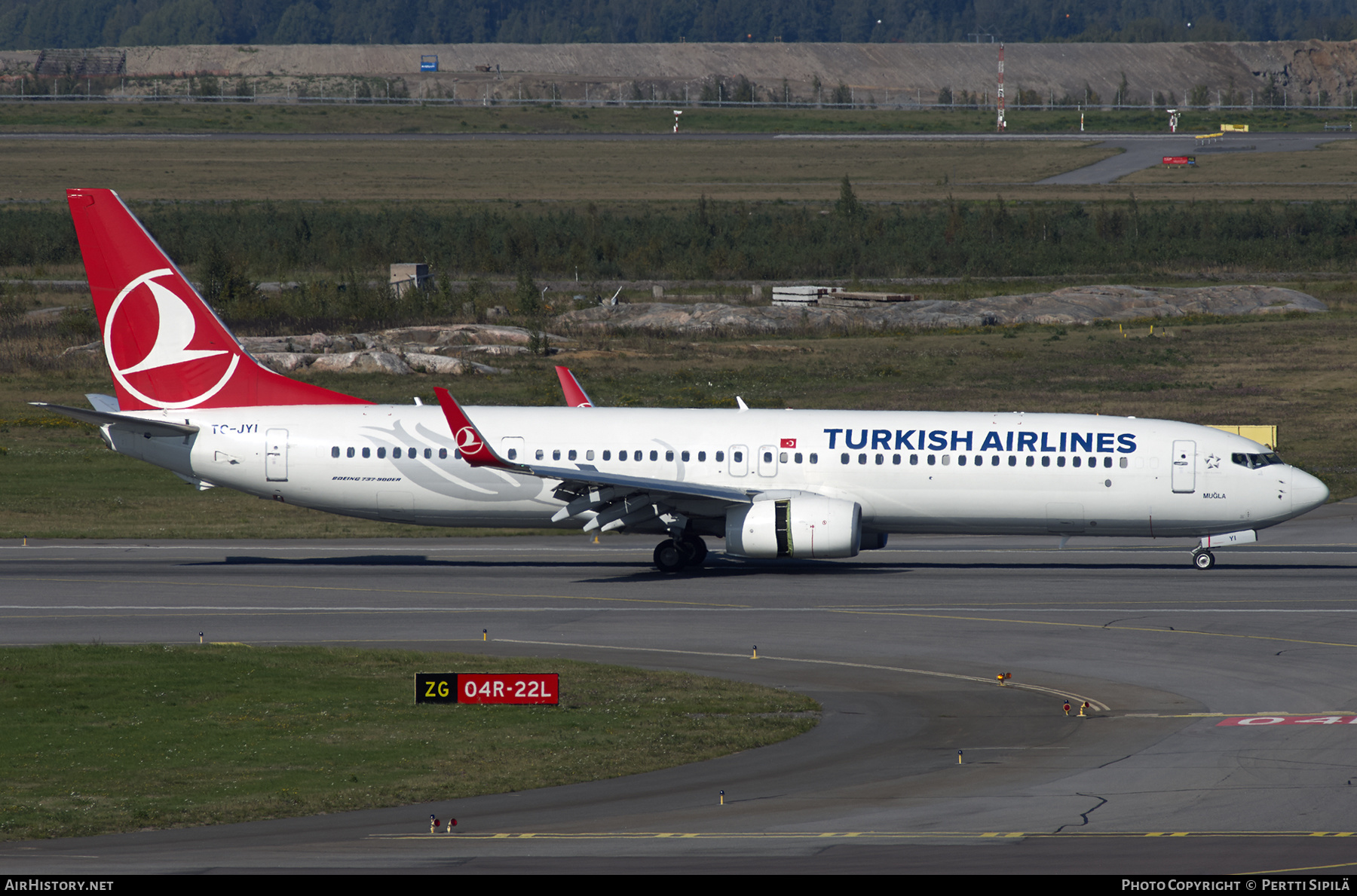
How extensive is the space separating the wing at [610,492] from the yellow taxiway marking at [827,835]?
60.4 feet

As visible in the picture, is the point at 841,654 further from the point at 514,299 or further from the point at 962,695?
the point at 514,299

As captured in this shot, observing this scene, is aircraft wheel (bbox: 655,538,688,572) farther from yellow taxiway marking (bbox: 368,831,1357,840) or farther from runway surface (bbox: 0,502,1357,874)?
yellow taxiway marking (bbox: 368,831,1357,840)

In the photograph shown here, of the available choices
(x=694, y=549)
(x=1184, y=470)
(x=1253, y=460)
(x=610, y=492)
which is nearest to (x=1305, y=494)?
(x=1253, y=460)

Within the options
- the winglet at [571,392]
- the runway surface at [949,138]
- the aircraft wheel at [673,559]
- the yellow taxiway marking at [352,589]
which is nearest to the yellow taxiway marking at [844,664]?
the yellow taxiway marking at [352,589]

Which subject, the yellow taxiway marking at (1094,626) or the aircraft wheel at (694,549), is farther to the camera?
the aircraft wheel at (694,549)

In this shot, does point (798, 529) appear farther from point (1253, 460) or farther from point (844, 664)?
point (1253, 460)

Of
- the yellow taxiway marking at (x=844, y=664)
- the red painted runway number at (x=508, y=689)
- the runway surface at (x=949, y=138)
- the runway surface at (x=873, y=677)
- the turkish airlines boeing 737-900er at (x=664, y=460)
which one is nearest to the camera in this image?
the runway surface at (x=873, y=677)

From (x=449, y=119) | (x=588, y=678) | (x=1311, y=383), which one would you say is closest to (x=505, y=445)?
(x=588, y=678)

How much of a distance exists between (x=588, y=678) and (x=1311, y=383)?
2071 inches

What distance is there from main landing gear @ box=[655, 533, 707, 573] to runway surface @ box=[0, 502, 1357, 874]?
73 cm

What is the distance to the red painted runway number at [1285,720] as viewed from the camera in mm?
24188

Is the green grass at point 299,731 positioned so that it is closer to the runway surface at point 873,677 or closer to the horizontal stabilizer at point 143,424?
the runway surface at point 873,677

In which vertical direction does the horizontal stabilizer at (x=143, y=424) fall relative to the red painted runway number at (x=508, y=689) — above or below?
above

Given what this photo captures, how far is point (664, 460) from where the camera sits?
3897 cm
